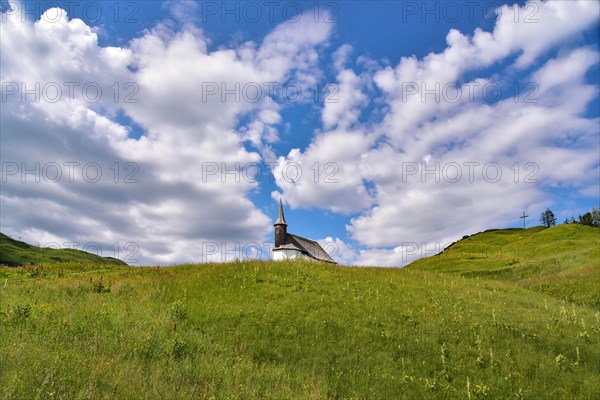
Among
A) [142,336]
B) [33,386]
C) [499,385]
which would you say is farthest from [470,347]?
[33,386]

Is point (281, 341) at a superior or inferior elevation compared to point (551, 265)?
inferior

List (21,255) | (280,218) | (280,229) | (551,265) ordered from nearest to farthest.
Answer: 1. (551,265)
2. (280,229)
3. (280,218)
4. (21,255)

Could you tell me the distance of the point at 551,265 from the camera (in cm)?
4797

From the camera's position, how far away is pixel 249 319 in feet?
54.3

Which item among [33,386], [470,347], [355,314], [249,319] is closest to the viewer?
[33,386]

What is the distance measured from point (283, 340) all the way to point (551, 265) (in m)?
47.2

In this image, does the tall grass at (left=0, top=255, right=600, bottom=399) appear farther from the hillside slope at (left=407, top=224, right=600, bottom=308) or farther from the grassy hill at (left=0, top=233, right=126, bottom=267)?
the grassy hill at (left=0, top=233, right=126, bottom=267)

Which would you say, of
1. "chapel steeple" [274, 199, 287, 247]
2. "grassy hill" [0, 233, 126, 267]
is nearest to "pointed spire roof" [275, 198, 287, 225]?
"chapel steeple" [274, 199, 287, 247]

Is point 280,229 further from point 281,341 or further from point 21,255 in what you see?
point 21,255

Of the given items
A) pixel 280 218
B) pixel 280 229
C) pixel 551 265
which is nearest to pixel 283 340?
pixel 551 265

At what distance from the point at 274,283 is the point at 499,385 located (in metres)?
12.4

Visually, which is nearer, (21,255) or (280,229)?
(280,229)

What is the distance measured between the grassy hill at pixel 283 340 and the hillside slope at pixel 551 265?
9.90 metres

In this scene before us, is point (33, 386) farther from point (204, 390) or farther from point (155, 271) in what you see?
point (155, 271)
